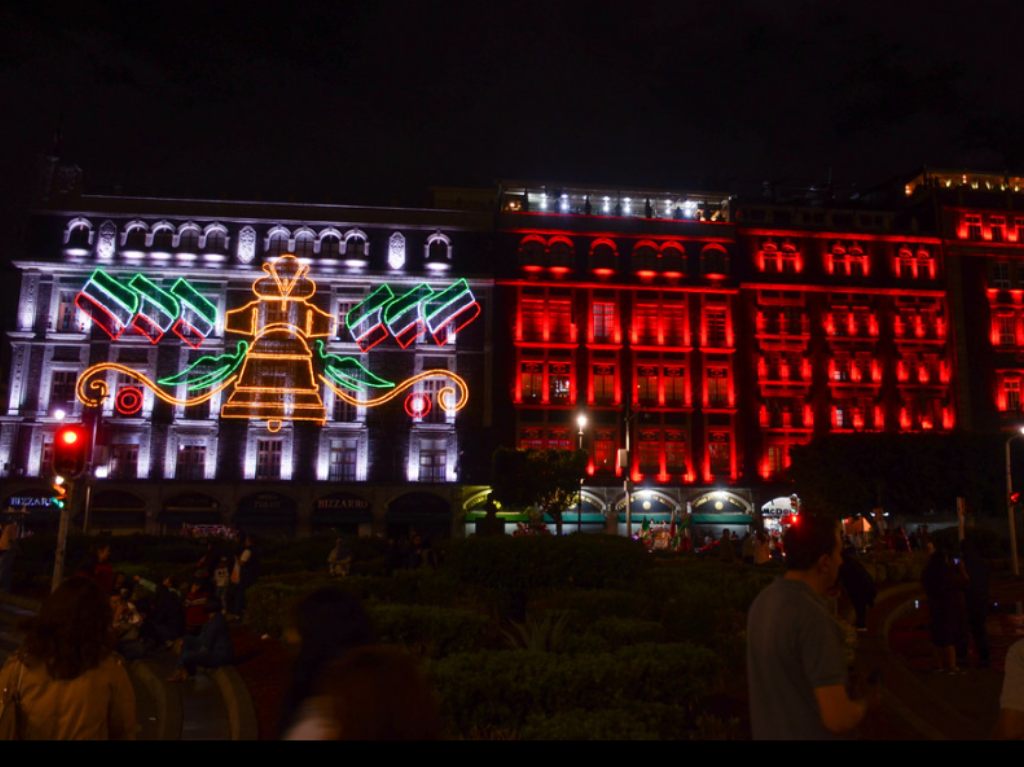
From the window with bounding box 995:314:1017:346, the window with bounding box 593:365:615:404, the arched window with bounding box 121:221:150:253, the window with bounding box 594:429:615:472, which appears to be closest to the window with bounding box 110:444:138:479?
the arched window with bounding box 121:221:150:253

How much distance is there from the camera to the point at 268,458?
4519cm

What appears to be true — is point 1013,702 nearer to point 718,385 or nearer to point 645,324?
point 645,324

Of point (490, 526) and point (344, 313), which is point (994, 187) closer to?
point (344, 313)

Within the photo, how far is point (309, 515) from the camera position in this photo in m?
44.1

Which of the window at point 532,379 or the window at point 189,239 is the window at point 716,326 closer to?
the window at point 532,379

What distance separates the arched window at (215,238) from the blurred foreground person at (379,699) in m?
47.4

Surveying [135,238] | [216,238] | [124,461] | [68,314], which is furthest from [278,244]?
[124,461]

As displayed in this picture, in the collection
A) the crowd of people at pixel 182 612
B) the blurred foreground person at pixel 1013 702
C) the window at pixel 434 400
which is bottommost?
the crowd of people at pixel 182 612

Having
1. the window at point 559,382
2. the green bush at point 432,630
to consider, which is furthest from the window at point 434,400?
the green bush at point 432,630

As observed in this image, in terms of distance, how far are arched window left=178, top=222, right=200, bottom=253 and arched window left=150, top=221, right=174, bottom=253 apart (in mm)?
454

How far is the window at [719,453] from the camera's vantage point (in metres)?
48.4

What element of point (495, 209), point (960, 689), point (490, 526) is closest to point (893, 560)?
point (490, 526)

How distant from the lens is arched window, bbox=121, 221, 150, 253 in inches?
1841

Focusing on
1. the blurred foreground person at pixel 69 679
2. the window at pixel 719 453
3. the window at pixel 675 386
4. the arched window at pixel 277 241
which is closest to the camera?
the blurred foreground person at pixel 69 679
